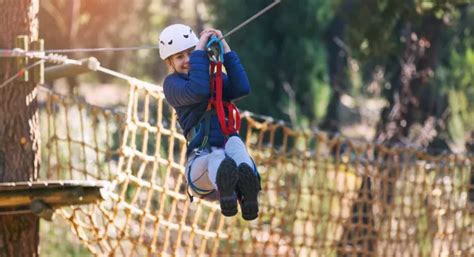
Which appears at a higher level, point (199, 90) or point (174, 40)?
point (174, 40)

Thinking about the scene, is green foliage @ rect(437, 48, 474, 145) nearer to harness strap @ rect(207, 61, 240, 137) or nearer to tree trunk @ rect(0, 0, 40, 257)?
tree trunk @ rect(0, 0, 40, 257)

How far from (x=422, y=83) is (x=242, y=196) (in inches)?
204

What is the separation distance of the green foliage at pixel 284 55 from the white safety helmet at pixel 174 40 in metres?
6.84

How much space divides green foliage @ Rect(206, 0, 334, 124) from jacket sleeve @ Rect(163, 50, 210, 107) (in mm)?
6914

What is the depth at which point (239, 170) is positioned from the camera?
3436mm

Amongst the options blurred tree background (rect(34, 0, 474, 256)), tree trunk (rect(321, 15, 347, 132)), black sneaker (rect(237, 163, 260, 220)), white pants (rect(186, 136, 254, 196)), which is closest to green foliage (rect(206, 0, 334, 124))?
Result: blurred tree background (rect(34, 0, 474, 256))

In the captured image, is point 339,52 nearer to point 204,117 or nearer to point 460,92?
point 460,92

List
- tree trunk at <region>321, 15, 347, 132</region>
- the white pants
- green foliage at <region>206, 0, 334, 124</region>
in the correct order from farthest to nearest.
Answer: tree trunk at <region>321, 15, 347, 132</region> < green foliage at <region>206, 0, 334, 124</region> < the white pants

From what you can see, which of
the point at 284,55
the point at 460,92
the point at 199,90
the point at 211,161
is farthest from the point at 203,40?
the point at 284,55

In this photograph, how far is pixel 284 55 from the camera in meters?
11.2

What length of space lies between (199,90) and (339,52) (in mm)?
9859

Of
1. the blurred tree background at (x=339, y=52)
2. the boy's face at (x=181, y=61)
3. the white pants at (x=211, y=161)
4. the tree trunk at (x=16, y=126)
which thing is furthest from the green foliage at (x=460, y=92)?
the white pants at (x=211, y=161)

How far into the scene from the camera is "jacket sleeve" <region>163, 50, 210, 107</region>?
3.53 meters

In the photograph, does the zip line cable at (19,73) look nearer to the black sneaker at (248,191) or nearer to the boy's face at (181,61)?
the boy's face at (181,61)
